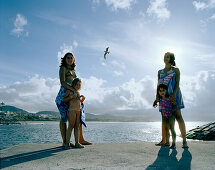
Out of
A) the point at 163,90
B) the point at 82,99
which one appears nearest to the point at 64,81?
the point at 82,99

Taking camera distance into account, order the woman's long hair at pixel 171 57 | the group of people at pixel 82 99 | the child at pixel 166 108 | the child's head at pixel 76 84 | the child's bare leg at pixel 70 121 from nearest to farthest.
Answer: the child's bare leg at pixel 70 121
the group of people at pixel 82 99
the child's head at pixel 76 84
the child at pixel 166 108
the woman's long hair at pixel 171 57

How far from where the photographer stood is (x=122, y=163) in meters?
2.76

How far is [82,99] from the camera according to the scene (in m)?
4.61

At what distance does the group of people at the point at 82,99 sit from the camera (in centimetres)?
437

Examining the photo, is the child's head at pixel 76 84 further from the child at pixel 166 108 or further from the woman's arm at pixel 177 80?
the woman's arm at pixel 177 80

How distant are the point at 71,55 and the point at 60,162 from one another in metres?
2.79

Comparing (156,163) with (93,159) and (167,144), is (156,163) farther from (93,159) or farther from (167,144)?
(167,144)

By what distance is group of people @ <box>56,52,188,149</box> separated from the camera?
172 inches

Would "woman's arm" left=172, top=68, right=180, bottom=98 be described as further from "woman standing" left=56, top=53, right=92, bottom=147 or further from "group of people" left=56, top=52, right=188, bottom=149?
"woman standing" left=56, top=53, right=92, bottom=147

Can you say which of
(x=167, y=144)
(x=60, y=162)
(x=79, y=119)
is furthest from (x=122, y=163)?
(x=167, y=144)

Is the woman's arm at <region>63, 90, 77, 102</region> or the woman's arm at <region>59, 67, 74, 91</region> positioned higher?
the woman's arm at <region>59, 67, 74, 91</region>

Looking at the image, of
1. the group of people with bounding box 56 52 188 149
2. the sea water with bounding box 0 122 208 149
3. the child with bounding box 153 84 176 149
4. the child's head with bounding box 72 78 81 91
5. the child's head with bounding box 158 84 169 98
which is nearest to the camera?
the group of people with bounding box 56 52 188 149

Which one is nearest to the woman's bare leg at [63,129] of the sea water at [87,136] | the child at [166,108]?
the child at [166,108]

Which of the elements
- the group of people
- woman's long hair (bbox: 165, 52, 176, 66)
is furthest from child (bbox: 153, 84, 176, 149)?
woman's long hair (bbox: 165, 52, 176, 66)
